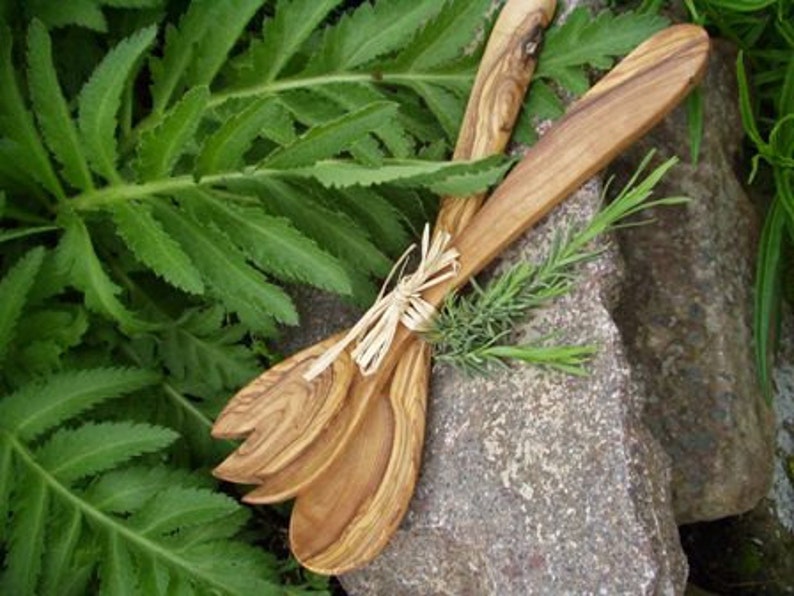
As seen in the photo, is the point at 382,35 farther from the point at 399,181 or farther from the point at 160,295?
the point at 160,295

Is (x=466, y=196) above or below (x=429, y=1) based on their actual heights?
below

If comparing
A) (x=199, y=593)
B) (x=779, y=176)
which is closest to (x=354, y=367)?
(x=199, y=593)

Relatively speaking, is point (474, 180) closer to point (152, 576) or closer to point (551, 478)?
point (551, 478)

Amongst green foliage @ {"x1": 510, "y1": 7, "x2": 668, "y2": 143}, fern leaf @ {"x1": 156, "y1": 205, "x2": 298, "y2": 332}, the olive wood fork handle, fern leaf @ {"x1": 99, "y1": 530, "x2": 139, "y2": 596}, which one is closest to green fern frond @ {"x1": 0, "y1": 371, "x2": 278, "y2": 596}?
fern leaf @ {"x1": 99, "y1": 530, "x2": 139, "y2": 596}

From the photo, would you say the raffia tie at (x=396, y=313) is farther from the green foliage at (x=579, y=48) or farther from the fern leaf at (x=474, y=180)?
the green foliage at (x=579, y=48)

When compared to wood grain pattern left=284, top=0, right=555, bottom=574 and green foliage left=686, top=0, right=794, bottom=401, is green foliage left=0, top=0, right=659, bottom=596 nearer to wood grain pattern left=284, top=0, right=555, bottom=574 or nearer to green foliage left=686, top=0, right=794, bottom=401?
wood grain pattern left=284, top=0, right=555, bottom=574

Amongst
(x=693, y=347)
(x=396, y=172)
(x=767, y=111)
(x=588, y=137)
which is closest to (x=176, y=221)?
(x=396, y=172)

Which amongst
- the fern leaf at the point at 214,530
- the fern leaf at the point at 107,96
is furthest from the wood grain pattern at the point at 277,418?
the fern leaf at the point at 107,96

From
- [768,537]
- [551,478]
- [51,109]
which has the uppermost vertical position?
[51,109]
